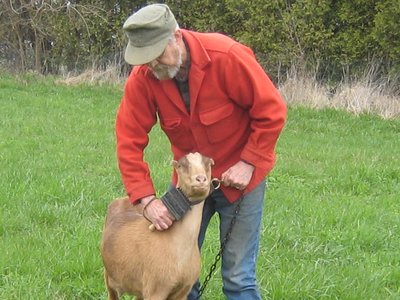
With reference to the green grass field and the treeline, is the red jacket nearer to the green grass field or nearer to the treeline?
the green grass field

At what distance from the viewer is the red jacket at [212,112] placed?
3777 millimetres

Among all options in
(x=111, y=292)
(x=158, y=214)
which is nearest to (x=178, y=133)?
(x=158, y=214)

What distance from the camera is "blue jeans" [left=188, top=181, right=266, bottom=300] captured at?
161 inches

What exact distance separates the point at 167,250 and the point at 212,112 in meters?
0.78

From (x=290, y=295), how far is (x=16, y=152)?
482 centimetres

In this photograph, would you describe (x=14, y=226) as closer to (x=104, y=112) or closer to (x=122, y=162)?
(x=122, y=162)

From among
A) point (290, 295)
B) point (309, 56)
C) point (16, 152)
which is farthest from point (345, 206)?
point (309, 56)

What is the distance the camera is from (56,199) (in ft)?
21.3

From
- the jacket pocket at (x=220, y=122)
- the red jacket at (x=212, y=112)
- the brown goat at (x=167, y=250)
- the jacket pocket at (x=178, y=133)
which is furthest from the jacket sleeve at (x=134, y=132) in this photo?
the jacket pocket at (x=220, y=122)

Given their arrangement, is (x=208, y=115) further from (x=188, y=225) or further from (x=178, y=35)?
(x=188, y=225)

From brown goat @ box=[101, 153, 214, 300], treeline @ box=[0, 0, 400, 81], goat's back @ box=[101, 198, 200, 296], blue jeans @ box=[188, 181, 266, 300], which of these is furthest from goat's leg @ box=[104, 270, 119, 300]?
treeline @ box=[0, 0, 400, 81]

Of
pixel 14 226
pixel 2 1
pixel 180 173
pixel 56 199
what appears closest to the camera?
pixel 180 173

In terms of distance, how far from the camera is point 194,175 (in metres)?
3.43

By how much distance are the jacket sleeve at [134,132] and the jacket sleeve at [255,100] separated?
0.46 metres
